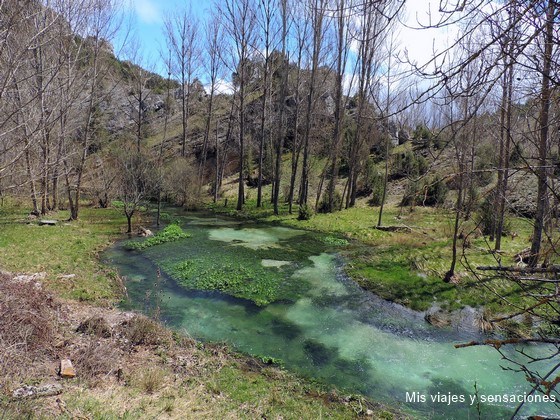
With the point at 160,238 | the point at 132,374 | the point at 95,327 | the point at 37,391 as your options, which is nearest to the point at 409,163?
the point at 160,238

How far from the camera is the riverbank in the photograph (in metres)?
4.10

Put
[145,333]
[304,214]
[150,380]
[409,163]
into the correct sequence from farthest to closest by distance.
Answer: [409,163], [304,214], [145,333], [150,380]

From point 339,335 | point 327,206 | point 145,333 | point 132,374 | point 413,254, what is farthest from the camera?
point 327,206

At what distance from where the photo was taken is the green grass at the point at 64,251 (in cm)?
850

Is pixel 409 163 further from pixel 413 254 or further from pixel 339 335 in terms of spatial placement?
pixel 339 335

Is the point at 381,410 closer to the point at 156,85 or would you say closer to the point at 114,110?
the point at 114,110

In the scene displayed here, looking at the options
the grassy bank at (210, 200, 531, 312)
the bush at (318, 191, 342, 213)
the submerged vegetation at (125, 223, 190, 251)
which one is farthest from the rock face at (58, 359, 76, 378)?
the bush at (318, 191, 342, 213)

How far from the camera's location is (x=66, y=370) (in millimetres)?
4734

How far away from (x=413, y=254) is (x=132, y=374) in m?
9.65

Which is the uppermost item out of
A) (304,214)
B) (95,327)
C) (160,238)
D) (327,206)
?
(327,206)

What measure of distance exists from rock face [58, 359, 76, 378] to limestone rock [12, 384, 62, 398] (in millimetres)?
496

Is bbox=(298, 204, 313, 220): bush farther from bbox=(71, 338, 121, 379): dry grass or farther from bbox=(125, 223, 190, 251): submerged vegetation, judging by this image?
bbox=(71, 338, 121, 379): dry grass

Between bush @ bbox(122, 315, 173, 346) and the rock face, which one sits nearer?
the rock face

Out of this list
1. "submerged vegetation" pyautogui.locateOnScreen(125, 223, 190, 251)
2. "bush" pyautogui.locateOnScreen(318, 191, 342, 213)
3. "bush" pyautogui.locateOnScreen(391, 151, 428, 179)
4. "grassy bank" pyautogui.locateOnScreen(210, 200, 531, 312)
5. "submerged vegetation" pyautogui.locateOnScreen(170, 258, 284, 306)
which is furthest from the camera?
"bush" pyautogui.locateOnScreen(391, 151, 428, 179)
